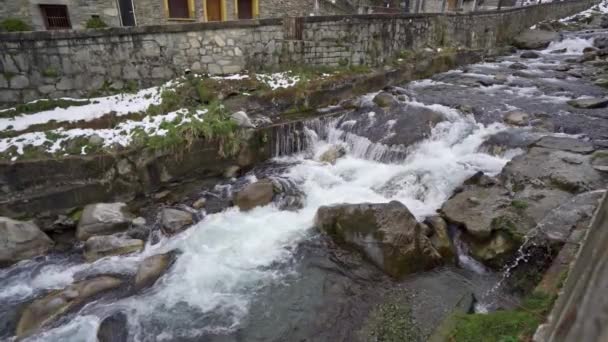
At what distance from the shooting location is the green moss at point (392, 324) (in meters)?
4.06

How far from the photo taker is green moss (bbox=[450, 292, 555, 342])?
3037 mm

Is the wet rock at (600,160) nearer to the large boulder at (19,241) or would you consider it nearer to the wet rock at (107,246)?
the wet rock at (107,246)

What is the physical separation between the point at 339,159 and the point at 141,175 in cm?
419

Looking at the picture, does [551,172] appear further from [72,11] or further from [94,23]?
[72,11]

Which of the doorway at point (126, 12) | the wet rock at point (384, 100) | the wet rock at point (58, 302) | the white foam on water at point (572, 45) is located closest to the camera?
the wet rock at point (58, 302)

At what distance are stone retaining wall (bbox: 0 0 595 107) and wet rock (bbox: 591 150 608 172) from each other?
668 centimetres

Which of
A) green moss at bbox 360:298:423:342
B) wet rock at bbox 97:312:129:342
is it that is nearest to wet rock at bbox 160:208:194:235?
wet rock at bbox 97:312:129:342

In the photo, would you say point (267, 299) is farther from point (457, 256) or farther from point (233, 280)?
point (457, 256)

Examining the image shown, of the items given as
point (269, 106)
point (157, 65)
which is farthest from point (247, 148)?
point (157, 65)

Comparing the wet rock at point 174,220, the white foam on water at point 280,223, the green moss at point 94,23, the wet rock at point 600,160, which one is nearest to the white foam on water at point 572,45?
the white foam on water at point 280,223

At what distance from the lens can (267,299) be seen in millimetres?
4914

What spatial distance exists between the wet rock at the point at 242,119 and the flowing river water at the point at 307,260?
99cm

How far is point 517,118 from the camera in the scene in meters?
8.59

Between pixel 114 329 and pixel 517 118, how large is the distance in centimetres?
905
